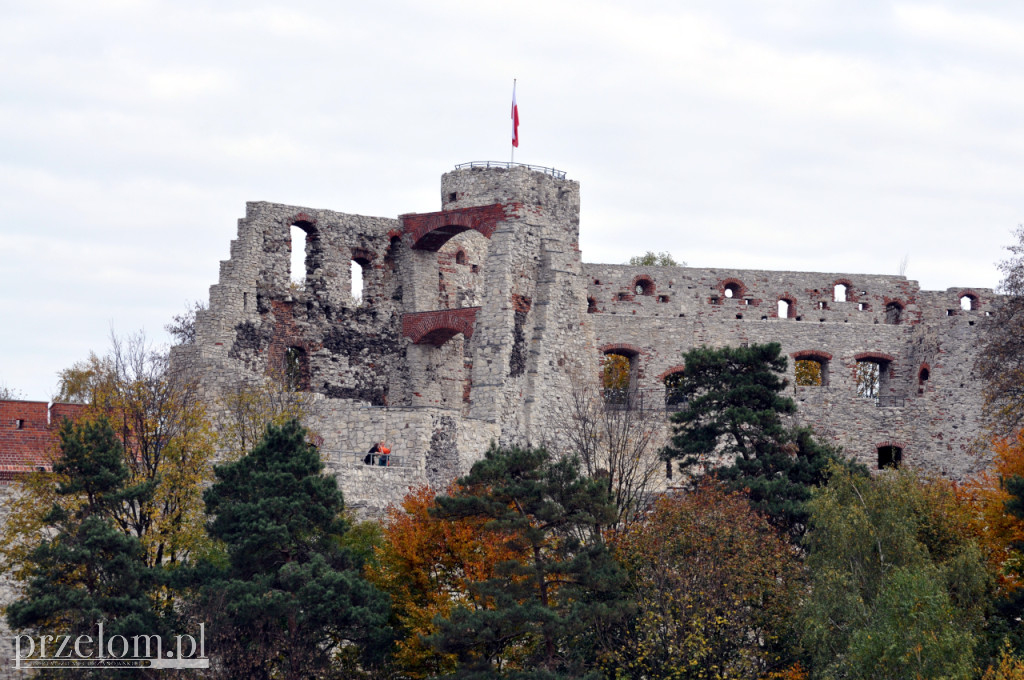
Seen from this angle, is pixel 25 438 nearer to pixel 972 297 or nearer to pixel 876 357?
pixel 876 357

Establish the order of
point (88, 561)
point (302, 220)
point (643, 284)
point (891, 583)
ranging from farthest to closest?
1. point (643, 284)
2. point (302, 220)
3. point (88, 561)
4. point (891, 583)

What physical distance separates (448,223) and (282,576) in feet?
53.4

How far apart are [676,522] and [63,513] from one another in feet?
43.6

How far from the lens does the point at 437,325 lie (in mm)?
48438

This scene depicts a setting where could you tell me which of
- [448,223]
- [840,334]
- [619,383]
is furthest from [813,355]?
[448,223]

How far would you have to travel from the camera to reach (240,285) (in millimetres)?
46906

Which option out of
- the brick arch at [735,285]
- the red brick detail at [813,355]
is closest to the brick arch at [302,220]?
the brick arch at [735,285]

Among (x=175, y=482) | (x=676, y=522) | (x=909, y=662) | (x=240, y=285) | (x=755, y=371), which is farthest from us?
(x=240, y=285)

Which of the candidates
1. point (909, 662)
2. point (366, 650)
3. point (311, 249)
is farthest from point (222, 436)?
point (909, 662)

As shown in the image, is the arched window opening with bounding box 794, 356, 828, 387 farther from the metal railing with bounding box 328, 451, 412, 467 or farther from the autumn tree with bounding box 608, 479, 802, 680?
the autumn tree with bounding box 608, 479, 802, 680

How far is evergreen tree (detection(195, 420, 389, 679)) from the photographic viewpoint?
113ft

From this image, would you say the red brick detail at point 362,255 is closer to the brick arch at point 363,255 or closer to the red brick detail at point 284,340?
the brick arch at point 363,255

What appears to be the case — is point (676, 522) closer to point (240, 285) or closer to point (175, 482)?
point (175, 482)

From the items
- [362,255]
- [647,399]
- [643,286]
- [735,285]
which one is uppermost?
[362,255]
